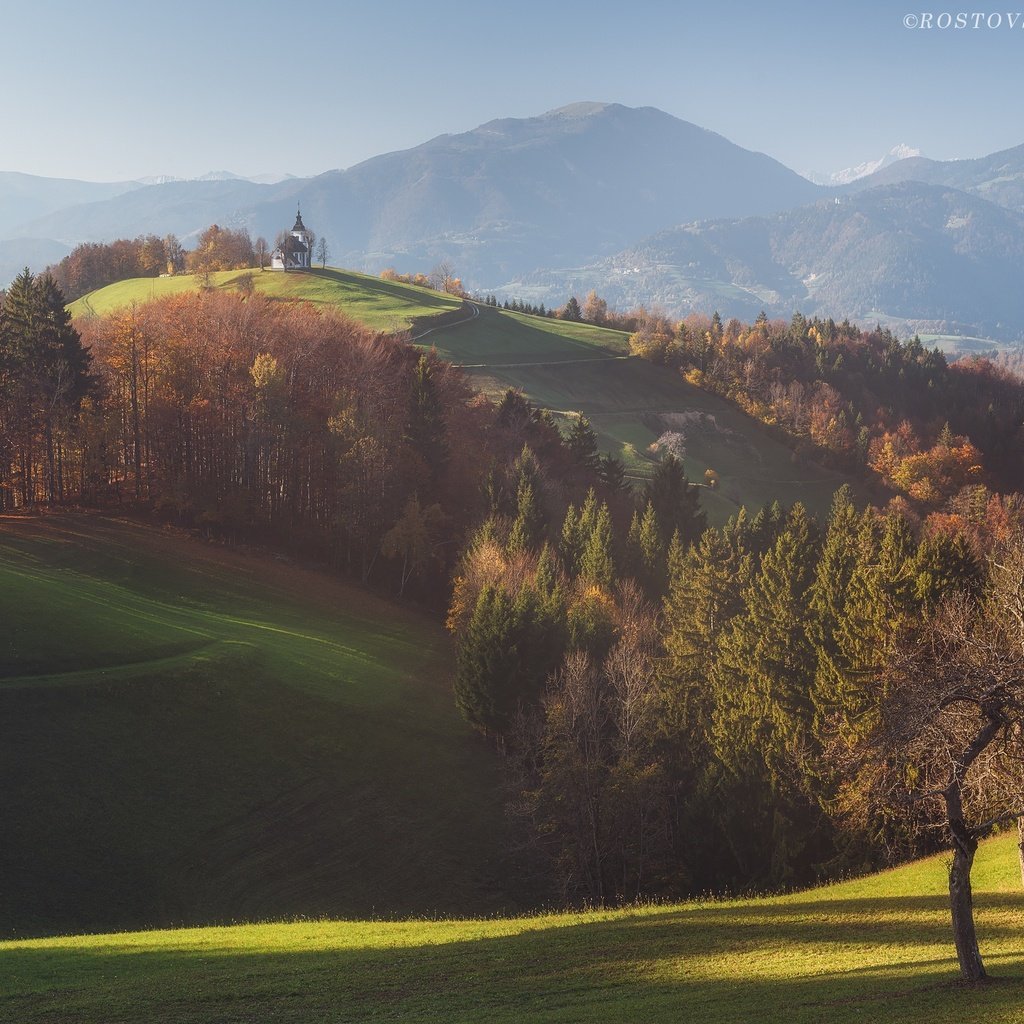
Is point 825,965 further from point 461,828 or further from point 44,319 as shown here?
point 44,319

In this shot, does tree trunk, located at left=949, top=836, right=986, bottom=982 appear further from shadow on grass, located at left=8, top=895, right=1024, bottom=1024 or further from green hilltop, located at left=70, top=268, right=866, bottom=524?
green hilltop, located at left=70, top=268, right=866, bottom=524

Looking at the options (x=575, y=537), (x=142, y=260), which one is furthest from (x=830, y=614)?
(x=142, y=260)

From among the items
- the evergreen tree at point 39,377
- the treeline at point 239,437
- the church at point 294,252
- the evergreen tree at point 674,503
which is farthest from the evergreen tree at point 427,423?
the church at point 294,252

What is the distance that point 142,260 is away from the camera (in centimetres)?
18212

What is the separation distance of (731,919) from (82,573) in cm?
5324

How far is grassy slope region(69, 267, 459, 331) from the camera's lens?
498 ft

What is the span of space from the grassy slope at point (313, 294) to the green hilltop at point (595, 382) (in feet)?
0.79

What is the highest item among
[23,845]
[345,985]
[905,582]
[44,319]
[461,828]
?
[44,319]

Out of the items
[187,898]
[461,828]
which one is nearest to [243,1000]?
[187,898]

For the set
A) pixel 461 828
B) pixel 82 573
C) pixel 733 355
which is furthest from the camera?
pixel 733 355

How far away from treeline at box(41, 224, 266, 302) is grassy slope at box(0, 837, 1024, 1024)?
520 ft

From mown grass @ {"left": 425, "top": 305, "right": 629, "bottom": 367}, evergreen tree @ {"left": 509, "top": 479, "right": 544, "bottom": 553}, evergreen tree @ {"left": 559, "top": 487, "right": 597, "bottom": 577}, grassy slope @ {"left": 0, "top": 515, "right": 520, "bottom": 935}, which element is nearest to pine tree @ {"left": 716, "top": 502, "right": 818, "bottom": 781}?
grassy slope @ {"left": 0, "top": 515, "right": 520, "bottom": 935}

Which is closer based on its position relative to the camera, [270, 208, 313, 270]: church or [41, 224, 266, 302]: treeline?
[41, 224, 266, 302]: treeline

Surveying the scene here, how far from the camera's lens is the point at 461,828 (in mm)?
49594
